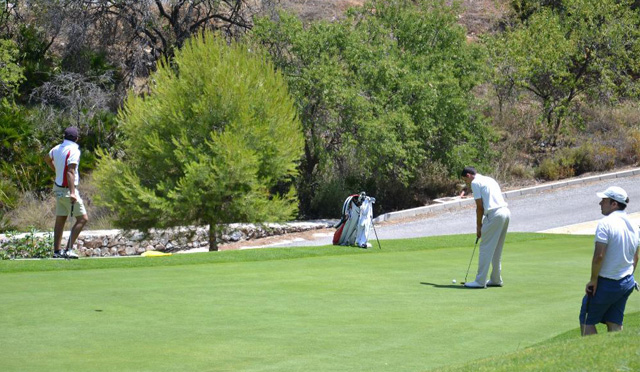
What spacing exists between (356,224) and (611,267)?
30.6 feet

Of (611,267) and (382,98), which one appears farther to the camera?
(382,98)

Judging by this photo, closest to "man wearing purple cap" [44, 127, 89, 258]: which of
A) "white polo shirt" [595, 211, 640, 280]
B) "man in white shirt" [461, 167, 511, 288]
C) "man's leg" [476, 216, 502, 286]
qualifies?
"man in white shirt" [461, 167, 511, 288]

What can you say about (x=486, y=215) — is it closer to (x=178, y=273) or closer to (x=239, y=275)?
(x=239, y=275)

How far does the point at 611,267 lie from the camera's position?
8.02 metres

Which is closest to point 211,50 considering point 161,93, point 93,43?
point 161,93

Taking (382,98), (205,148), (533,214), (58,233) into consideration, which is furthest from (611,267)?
(382,98)

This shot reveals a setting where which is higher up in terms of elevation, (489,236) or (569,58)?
(569,58)

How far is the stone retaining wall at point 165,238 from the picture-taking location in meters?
24.3

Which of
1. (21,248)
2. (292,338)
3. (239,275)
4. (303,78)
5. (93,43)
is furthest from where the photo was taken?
(93,43)

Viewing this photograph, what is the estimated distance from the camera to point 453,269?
46.4 ft

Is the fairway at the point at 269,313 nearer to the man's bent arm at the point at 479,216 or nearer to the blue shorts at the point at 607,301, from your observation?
the blue shorts at the point at 607,301

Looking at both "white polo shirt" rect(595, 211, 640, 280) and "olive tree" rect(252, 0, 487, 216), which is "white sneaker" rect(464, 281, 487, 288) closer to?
"white polo shirt" rect(595, 211, 640, 280)

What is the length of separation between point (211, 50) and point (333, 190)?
9.97 metres

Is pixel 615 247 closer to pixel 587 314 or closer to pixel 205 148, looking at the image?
pixel 587 314
